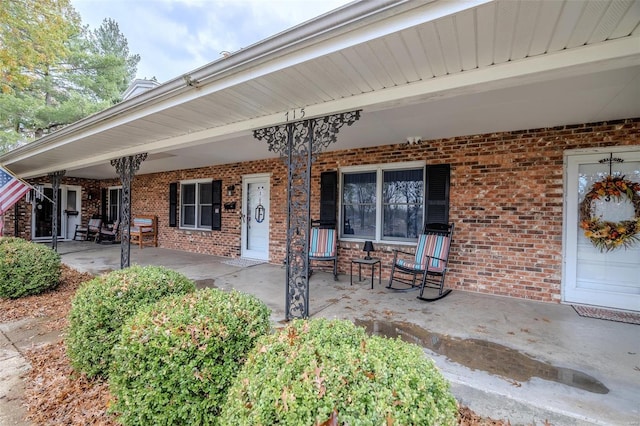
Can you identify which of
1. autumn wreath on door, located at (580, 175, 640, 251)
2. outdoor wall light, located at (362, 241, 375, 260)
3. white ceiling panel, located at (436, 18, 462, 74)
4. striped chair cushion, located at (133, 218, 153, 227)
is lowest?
outdoor wall light, located at (362, 241, 375, 260)

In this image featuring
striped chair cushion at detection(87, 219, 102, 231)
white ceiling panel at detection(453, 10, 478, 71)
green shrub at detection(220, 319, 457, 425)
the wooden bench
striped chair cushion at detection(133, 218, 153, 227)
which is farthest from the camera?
striped chair cushion at detection(87, 219, 102, 231)

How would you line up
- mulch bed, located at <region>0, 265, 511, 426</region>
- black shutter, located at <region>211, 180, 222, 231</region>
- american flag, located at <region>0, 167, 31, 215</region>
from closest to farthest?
1. mulch bed, located at <region>0, 265, 511, 426</region>
2. american flag, located at <region>0, 167, 31, 215</region>
3. black shutter, located at <region>211, 180, 222, 231</region>

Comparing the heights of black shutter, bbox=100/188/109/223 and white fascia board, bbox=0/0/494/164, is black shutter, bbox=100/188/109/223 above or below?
below

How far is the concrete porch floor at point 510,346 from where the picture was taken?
5.87 feet

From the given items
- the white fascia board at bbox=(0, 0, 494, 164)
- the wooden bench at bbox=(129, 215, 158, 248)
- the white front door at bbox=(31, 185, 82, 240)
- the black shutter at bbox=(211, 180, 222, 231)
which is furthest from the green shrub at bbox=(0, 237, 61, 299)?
the white front door at bbox=(31, 185, 82, 240)

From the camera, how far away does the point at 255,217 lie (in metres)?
7.03

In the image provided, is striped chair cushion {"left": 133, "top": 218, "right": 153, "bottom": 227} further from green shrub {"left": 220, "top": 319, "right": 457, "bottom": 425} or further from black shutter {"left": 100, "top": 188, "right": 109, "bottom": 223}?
green shrub {"left": 220, "top": 319, "right": 457, "bottom": 425}

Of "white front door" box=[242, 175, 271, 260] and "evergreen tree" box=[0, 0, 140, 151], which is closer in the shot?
"evergreen tree" box=[0, 0, 140, 151]

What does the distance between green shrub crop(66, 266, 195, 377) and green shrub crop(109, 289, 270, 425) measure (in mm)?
566

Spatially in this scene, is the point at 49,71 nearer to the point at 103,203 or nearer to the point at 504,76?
the point at 103,203

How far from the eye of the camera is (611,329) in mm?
2980

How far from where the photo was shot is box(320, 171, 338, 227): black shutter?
5484 mm

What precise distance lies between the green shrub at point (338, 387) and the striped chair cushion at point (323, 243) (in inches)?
152

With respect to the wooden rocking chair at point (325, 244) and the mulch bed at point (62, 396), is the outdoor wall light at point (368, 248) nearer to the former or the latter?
the wooden rocking chair at point (325, 244)
